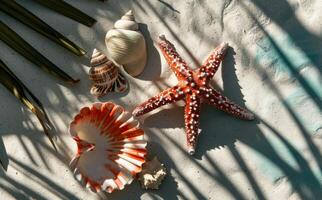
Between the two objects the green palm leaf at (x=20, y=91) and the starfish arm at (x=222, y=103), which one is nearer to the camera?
the starfish arm at (x=222, y=103)

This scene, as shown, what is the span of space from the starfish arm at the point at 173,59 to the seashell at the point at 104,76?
0.69 ft

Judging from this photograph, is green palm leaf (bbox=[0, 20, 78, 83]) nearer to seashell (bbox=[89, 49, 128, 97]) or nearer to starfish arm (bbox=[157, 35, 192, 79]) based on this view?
seashell (bbox=[89, 49, 128, 97])

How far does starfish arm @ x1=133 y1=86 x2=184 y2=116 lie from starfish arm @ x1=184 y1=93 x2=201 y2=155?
4cm

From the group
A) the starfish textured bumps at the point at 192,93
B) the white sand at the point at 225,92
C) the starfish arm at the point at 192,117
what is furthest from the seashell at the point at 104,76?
the starfish arm at the point at 192,117

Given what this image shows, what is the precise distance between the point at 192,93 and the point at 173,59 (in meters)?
0.16

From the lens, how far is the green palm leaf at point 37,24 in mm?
2389

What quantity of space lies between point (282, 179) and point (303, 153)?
0.13 m

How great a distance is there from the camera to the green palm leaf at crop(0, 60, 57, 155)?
2.41m

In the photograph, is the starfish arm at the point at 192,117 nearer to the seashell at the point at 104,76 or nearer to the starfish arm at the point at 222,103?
the starfish arm at the point at 222,103

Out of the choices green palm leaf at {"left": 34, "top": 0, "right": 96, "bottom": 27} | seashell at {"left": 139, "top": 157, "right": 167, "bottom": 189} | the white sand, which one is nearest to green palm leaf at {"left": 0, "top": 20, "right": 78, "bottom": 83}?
the white sand

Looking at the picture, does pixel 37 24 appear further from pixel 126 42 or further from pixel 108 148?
pixel 108 148

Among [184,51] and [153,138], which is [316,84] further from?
[153,138]

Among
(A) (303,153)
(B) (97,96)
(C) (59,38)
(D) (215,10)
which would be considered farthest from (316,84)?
(C) (59,38)

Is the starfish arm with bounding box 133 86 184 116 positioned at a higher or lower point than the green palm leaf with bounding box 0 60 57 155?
lower
